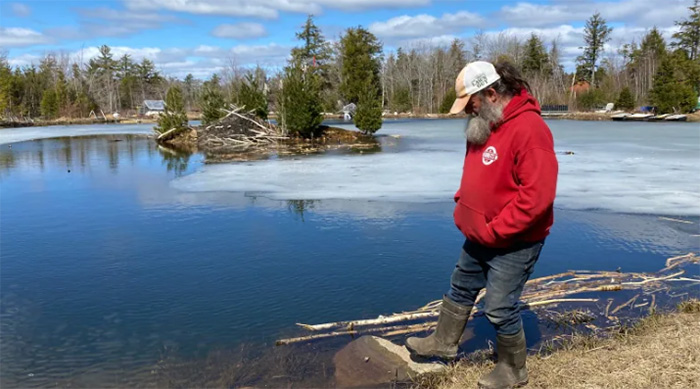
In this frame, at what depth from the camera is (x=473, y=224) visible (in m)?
2.85

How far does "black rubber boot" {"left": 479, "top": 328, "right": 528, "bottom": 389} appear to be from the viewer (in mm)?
2879

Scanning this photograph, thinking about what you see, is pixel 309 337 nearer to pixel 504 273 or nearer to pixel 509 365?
pixel 509 365

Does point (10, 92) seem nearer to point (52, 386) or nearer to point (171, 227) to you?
point (171, 227)

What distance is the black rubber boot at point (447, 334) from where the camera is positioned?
3193mm

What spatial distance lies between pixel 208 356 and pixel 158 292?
4.16 ft

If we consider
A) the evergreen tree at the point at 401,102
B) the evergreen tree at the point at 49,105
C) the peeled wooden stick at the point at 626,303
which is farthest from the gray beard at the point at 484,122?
the evergreen tree at the point at 49,105

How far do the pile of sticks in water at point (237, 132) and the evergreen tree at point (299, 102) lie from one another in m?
0.78

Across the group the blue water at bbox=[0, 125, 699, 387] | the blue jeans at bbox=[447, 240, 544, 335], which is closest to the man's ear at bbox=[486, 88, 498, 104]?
the blue jeans at bbox=[447, 240, 544, 335]

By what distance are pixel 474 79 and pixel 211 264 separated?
3.48m

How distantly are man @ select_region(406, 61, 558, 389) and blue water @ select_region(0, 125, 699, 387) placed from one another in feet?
4.77

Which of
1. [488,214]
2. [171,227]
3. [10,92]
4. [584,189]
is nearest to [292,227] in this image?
[171,227]

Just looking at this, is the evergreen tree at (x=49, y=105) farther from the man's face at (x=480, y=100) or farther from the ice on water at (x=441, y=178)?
the man's face at (x=480, y=100)

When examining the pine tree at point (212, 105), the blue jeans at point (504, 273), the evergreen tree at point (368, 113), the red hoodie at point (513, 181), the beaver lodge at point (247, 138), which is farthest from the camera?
the pine tree at point (212, 105)

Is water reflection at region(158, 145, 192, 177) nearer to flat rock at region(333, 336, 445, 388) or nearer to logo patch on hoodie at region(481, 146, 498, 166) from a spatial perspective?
flat rock at region(333, 336, 445, 388)
